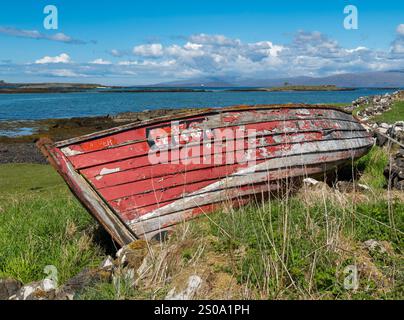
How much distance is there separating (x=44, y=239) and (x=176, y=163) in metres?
2.30

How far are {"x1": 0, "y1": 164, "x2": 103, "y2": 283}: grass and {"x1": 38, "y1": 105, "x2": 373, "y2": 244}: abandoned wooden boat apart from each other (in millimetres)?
637

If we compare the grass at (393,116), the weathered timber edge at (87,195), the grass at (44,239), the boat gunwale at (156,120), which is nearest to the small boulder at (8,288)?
the grass at (44,239)

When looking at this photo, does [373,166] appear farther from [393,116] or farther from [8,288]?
[393,116]

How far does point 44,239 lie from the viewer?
→ 6.45 metres

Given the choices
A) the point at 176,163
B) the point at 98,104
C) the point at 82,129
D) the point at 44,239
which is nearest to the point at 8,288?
the point at 44,239

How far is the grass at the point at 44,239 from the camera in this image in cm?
568

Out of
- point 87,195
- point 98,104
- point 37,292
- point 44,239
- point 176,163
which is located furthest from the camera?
point 98,104

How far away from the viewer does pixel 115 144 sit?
231 inches

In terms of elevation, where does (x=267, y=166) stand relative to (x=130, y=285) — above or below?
above

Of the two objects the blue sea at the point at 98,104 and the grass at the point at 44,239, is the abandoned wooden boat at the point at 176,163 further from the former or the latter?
the blue sea at the point at 98,104

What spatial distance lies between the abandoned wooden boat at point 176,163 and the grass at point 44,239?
0.64 meters
